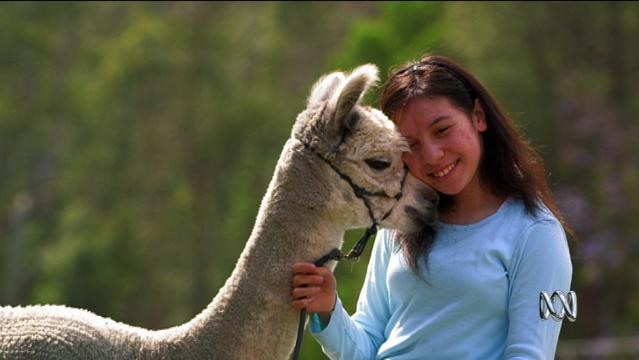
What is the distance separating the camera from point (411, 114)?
4184 mm

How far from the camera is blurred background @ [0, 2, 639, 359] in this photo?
23156 millimetres

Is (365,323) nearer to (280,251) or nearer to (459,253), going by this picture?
(459,253)

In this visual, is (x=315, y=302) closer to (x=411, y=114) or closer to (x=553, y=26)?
(x=411, y=114)

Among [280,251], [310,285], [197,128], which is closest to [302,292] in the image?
[310,285]

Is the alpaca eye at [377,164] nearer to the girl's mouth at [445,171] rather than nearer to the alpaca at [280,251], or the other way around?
the alpaca at [280,251]

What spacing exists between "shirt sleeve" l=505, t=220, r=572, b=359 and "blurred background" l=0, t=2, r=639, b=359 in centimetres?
1747

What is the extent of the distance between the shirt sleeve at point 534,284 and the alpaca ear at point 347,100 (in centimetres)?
64

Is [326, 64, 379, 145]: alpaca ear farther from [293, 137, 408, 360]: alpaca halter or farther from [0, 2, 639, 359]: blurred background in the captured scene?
[0, 2, 639, 359]: blurred background

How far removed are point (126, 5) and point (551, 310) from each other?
3565 centimetres

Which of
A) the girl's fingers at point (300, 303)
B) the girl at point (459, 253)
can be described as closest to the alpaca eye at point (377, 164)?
the girl at point (459, 253)

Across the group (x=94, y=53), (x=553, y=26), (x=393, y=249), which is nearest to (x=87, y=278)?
(x=553, y=26)

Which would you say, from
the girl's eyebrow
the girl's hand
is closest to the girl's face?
the girl's eyebrow

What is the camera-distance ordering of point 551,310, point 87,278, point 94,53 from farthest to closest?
point 94,53
point 87,278
point 551,310

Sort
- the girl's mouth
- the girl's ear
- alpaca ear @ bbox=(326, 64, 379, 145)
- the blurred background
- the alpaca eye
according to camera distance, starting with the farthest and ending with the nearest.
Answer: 1. the blurred background
2. the girl's ear
3. the girl's mouth
4. the alpaca eye
5. alpaca ear @ bbox=(326, 64, 379, 145)
